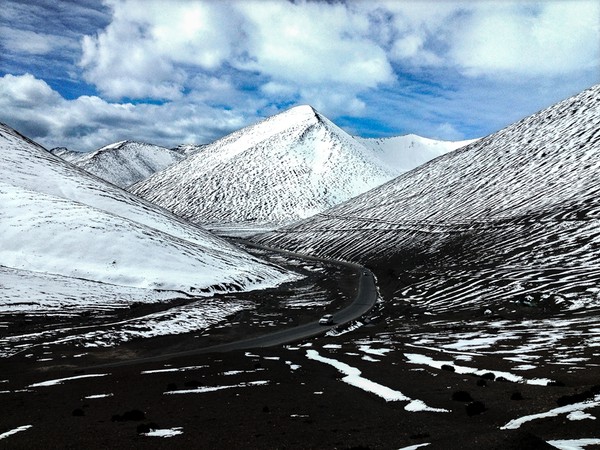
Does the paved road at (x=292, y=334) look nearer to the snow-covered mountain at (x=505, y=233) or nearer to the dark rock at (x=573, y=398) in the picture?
the snow-covered mountain at (x=505, y=233)

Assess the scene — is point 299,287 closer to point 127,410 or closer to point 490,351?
point 490,351

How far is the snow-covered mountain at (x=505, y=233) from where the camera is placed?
313 feet

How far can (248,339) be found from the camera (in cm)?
6291

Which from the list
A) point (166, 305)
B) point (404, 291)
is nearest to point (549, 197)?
point (404, 291)

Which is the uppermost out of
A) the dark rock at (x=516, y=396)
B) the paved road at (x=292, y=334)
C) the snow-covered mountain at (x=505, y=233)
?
the snow-covered mountain at (x=505, y=233)

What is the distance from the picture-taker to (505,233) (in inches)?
5177

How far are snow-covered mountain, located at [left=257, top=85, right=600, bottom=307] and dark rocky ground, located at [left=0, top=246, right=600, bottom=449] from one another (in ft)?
132

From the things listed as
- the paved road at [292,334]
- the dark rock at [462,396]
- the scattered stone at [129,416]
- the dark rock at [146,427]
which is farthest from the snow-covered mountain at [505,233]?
the dark rock at [146,427]

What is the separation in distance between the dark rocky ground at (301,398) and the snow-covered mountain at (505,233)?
132 feet

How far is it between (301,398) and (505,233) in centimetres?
11643

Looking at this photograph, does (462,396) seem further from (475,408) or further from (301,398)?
(301,398)

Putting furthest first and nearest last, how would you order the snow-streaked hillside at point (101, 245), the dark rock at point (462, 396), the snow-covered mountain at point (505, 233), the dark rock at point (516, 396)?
1. the snow-streaked hillside at point (101, 245)
2. the snow-covered mountain at point (505, 233)
3. the dark rock at point (462, 396)
4. the dark rock at point (516, 396)

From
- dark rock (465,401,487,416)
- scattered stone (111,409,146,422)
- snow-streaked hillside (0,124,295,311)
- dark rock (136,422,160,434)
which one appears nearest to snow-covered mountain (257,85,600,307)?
snow-streaked hillside (0,124,295,311)

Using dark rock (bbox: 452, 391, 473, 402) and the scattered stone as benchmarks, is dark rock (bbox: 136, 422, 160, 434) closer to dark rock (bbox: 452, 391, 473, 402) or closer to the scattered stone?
the scattered stone
